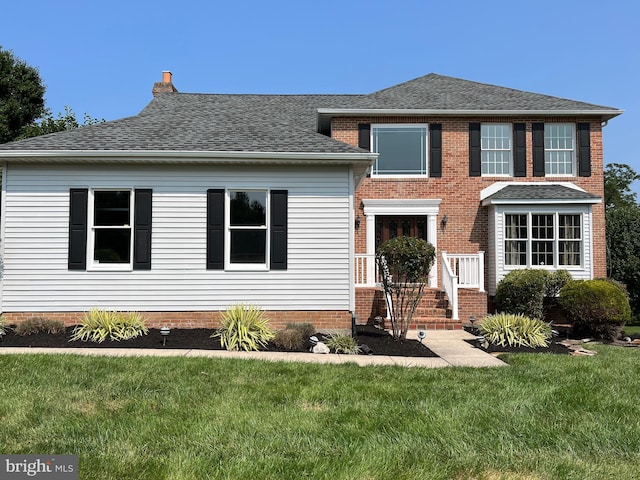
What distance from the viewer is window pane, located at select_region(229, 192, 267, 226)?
33.4 feet

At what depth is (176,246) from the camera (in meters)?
10.0

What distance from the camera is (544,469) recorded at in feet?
10.8

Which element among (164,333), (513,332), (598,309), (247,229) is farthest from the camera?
(598,309)

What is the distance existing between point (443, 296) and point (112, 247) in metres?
8.00

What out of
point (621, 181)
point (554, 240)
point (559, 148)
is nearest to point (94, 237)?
point (554, 240)

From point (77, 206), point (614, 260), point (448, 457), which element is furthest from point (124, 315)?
point (614, 260)

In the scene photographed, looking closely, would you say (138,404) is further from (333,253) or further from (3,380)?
(333,253)

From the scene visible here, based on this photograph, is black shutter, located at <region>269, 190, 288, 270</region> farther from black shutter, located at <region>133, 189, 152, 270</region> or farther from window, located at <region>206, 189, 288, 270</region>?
black shutter, located at <region>133, 189, 152, 270</region>

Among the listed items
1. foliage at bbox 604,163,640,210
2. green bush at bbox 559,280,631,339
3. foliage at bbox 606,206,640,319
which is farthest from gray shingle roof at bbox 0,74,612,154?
foliage at bbox 604,163,640,210

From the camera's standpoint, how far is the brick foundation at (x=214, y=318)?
9844mm

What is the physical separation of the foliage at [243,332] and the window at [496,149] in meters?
9.22

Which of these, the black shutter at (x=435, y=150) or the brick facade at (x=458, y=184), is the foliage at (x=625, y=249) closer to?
the brick facade at (x=458, y=184)

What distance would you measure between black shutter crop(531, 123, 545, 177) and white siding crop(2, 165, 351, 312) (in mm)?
7364

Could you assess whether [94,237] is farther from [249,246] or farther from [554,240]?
[554,240]
